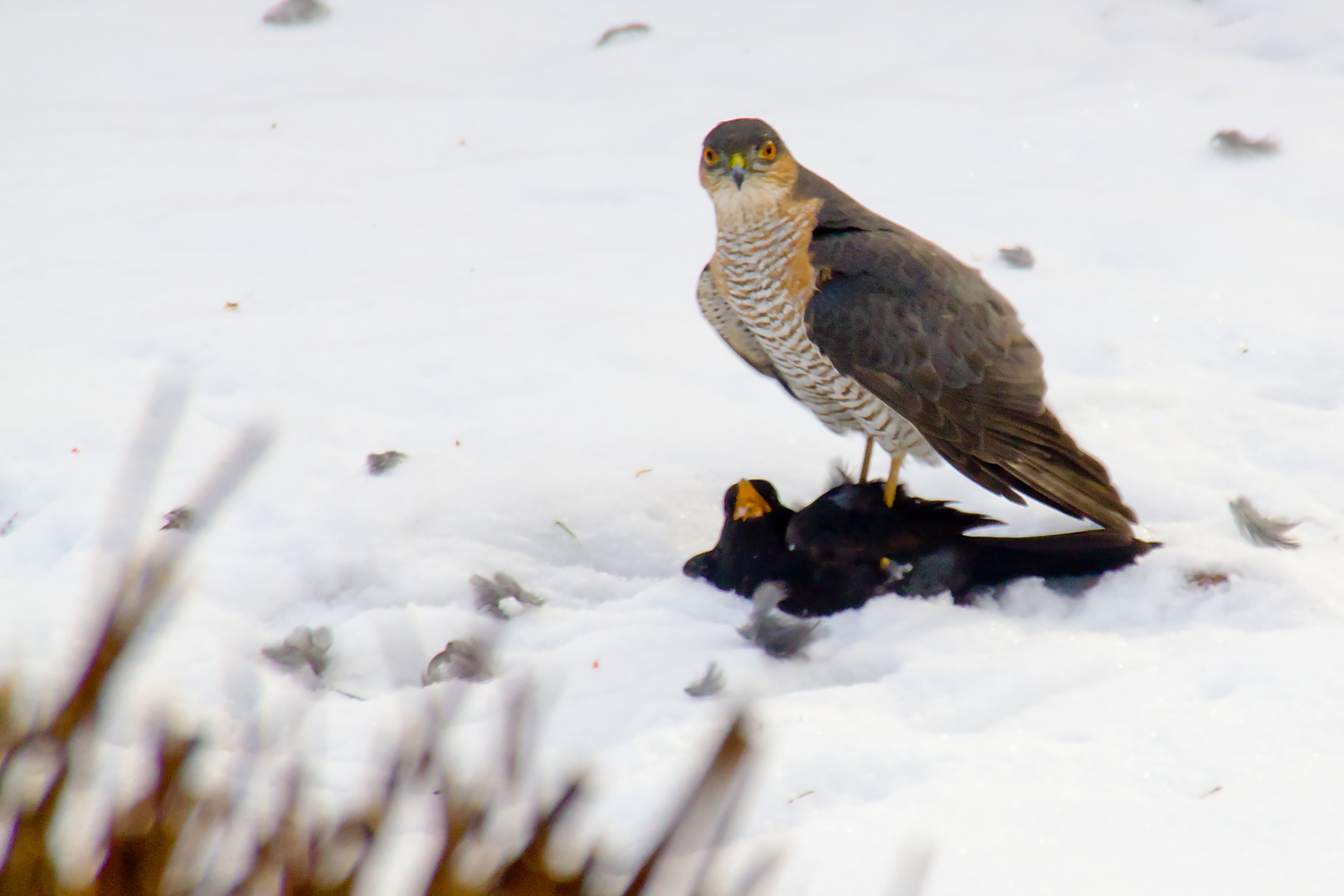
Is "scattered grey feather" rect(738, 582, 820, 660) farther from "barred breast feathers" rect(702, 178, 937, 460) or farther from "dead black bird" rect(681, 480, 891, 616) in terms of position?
"barred breast feathers" rect(702, 178, 937, 460)

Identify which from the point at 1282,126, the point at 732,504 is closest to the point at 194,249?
the point at 732,504

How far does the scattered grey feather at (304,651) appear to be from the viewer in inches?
111

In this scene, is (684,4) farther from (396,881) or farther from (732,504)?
(396,881)

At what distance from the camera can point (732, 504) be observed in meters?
3.35

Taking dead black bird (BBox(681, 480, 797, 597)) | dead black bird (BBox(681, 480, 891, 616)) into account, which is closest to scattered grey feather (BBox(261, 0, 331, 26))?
dead black bird (BBox(681, 480, 797, 597))

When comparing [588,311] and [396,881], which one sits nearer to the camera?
[396,881]

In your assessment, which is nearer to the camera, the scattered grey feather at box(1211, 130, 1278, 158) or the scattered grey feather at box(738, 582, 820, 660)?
the scattered grey feather at box(738, 582, 820, 660)

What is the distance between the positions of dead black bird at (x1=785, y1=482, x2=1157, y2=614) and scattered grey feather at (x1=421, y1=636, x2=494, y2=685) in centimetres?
89

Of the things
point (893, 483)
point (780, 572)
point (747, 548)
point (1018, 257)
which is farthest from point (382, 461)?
point (1018, 257)

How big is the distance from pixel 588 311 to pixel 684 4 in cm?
396

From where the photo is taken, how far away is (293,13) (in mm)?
7547

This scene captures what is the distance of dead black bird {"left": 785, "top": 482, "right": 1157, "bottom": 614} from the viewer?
10.1 ft

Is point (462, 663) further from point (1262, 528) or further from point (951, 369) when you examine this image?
point (1262, 528)

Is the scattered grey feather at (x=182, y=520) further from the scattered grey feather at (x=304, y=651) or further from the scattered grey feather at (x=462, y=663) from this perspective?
the scattered grey feather at (x=462, y=663)
